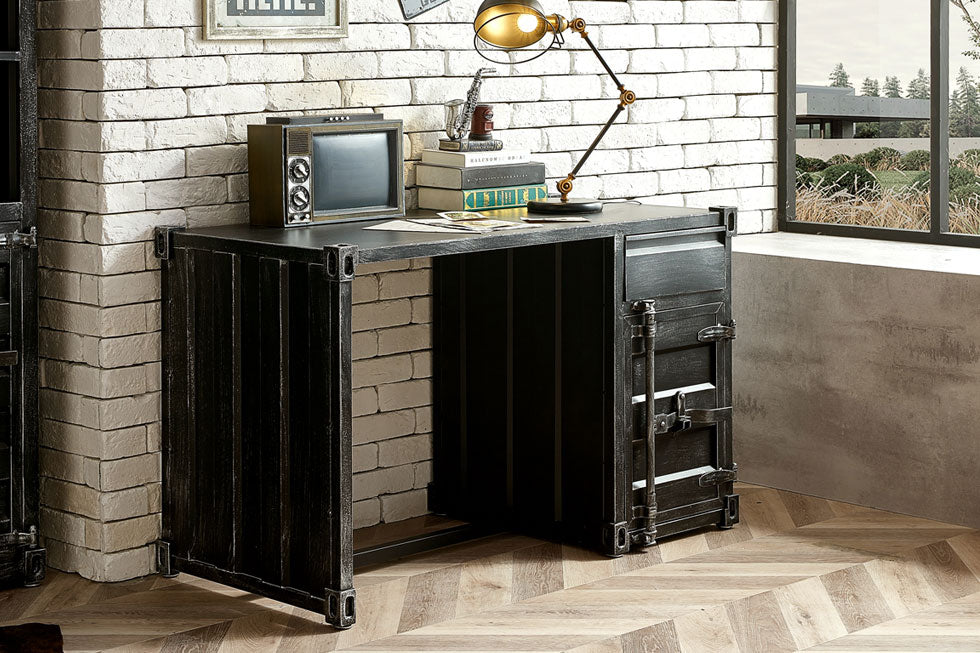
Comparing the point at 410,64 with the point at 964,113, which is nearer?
the point at 410,64

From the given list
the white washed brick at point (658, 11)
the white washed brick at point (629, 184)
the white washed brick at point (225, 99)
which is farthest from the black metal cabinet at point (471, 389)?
the white washed brick at point (658, 11)

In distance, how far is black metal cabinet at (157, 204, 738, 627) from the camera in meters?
3.23

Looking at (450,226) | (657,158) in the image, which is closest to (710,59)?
(657,158)

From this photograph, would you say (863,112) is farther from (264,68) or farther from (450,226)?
(264,68)

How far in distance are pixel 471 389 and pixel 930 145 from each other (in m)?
1.59

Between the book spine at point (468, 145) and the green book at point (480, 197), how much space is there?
0.36ft

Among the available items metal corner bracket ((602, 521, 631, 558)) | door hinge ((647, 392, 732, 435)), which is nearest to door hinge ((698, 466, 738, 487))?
door hinge ((647, 392, 732, 435))

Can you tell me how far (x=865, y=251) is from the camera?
4.39 meters

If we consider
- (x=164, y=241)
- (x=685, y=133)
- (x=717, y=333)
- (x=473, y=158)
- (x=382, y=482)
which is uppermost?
(x=685, y=133)

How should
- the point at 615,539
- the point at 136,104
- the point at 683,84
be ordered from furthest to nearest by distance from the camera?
the point at 683,84
the point at 615,539
the point at 136,104

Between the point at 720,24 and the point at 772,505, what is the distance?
151 cm

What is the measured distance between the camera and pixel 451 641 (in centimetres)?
320

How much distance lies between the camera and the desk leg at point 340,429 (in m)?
3.11

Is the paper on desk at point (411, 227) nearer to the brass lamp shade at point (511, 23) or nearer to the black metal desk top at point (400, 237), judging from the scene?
the black metal desk top at point (400, 237)
